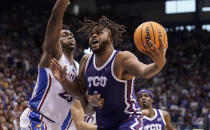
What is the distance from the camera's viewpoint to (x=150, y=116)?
6695 mm

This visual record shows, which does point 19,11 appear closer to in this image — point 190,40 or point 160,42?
point 190,40

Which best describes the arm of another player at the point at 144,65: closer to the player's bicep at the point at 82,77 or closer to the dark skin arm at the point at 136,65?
the dark skin arm at the point at 136,65

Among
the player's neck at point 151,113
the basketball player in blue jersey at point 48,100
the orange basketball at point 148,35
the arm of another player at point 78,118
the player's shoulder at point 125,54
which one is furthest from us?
the player's neck at point 151,113

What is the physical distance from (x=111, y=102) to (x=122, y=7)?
22358 mm

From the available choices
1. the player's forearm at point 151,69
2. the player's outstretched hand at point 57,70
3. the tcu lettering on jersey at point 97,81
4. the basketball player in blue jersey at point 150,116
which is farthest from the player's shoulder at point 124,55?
the basketball player in blue jersey at point 150,116

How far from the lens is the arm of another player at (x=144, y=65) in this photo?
2836 mm

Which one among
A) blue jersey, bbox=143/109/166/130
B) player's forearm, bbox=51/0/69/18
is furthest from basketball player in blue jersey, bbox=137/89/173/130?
player's forearm, bbox=51/0/69/18

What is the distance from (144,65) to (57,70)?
110cm

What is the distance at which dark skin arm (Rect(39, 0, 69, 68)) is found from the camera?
371 centimetres

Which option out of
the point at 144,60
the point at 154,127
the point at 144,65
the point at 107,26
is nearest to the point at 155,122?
the point at 154,127

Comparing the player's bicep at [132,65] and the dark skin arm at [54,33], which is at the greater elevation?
the dark skin arm at [54,33]

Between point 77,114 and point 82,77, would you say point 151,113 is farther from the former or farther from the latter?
point 82,77

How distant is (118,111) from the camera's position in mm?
3455

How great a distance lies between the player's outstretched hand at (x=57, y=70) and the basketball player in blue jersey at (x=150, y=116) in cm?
308
